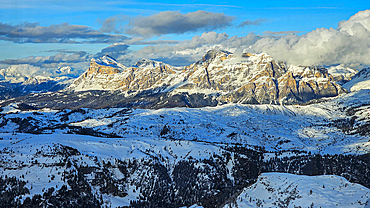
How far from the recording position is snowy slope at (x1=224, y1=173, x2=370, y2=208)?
85.4 meters

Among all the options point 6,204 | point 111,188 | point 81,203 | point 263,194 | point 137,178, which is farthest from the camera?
point 137,178

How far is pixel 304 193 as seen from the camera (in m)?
92.0

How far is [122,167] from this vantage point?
197875mm

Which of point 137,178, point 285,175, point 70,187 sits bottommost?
point 137,178

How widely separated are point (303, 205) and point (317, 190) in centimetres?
783

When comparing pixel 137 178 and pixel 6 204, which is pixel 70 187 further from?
pixel 137 178

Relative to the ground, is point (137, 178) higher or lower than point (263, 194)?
lower

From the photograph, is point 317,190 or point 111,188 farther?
point 111,188

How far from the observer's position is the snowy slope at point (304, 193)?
85438 mm

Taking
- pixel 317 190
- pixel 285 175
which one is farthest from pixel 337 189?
pixel 285 175

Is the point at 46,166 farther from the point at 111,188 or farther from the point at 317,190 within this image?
the point at 317,190

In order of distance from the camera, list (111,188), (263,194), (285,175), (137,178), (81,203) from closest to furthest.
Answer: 1. (263,194)
2. (285,175)
3. (81,203)
4. (111,188)
5. (137,178)

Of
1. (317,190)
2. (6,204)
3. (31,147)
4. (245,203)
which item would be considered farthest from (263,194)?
(31,147)

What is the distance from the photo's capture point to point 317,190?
9169 cm
